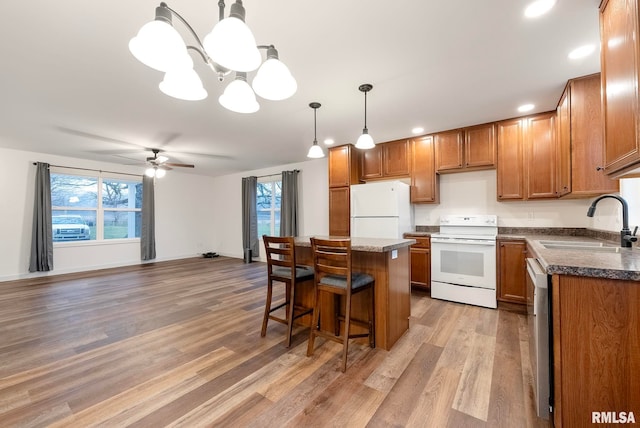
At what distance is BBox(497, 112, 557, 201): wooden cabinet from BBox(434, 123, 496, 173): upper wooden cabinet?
0.12 meters

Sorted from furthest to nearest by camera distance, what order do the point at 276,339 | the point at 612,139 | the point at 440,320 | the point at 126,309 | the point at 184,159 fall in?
the point at 184,159 → the point at 126,309 → the point at 440,320 → the point at 276,339 → the point at 612,139

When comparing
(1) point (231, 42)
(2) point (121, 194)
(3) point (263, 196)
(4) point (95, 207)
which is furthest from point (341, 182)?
(4) point (95, 207)

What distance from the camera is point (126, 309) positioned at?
3.46 m

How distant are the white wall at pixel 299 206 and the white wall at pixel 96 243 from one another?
0.40 meters

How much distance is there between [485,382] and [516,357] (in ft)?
1.79

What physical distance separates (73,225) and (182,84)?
645 cm

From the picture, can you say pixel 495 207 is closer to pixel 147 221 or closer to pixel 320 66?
pixel 320 66

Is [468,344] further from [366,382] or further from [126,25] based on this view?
[126,25]

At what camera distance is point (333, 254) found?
2.11m

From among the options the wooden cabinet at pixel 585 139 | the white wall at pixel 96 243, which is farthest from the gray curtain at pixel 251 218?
the wooden cabinet at pixel 585 139

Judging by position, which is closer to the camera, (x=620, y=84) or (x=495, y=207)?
(x=620, y=84)

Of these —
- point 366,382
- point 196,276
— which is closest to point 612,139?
point 366,382

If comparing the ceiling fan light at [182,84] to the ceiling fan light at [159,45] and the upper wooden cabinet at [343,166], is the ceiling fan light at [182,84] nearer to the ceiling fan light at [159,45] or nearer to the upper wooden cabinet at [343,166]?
the ceiling fan light at [159,45]

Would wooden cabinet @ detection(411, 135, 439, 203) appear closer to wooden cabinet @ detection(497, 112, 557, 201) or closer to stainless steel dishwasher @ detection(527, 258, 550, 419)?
wooden cabinet @ detection(497, 112, 557, 201)
